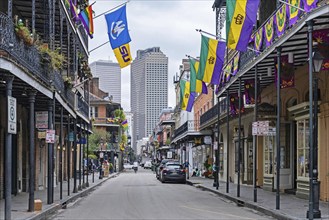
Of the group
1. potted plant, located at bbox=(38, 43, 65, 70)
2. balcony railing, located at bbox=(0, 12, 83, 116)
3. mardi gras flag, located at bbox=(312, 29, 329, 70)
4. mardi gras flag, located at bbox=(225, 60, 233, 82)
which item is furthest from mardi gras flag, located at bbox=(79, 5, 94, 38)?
mardi gras flag, located at bbox=(312, 29, 329, 70)

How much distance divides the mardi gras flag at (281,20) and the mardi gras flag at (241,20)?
896 millimetres

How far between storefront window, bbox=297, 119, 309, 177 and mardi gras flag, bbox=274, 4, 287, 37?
5.16 m

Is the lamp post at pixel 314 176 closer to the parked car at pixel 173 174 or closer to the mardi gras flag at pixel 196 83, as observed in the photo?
the mardi gras flag at pixel 196 83

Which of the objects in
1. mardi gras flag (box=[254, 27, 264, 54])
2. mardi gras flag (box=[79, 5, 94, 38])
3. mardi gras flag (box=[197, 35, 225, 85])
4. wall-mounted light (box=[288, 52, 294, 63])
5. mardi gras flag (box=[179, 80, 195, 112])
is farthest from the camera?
mardi gras flag (box=[179, 80, 195, 112])

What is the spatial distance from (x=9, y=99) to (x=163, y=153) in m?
99.4

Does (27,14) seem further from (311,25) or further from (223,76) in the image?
(311,25)

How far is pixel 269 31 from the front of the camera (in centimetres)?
1841

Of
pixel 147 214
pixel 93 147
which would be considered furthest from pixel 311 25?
pixel 93 147

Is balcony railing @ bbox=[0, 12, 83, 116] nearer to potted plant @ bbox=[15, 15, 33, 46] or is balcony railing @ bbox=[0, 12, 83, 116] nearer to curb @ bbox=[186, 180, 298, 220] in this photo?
potted plant @ bbox=[15, 15, 33, 46]

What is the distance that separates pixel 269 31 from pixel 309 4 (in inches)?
180

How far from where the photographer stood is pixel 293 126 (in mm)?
24828

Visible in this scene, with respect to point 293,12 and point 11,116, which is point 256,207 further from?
point 11,116

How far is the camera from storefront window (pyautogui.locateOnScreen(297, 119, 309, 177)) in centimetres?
2073

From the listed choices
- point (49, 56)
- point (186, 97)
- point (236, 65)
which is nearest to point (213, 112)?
point (186, 97)
